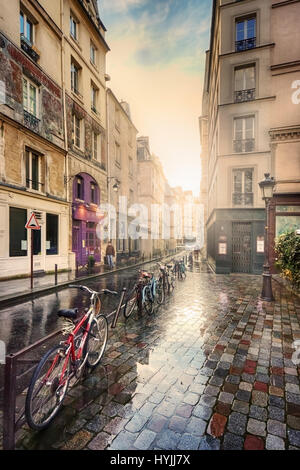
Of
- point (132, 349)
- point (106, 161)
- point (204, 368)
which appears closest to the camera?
point (204, 368)

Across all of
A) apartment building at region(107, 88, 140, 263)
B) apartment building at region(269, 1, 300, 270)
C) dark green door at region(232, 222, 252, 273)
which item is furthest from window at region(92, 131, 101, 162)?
apartment building at region(269, 1, 300, 270)

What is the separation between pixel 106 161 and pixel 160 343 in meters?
18.4

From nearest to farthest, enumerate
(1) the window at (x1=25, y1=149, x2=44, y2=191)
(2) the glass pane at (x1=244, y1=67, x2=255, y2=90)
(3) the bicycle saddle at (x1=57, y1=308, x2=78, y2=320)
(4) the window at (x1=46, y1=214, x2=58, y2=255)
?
(3) the bicycle saddle at (x1=57, y1=308, x2=78, y2=320)
(1) the window at (x1=25, y1=149, x2=44, y2=191)
(4) the window at (x1=46, y1=214, x2=58, y2=255)
(2) the glass pane at (x1=244, y1=67, x2=255, y2=90)

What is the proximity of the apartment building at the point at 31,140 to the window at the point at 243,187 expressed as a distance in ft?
36.2

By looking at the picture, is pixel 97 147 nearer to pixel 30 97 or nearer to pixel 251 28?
pixel 30 97

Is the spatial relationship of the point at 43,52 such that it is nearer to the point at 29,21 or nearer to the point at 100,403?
the point at 29,21

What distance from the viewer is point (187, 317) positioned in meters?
5.97

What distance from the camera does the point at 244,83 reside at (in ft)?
49.5

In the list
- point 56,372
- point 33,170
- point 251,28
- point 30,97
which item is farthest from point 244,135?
point 56,372

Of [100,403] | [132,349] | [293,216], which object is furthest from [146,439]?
[293,216]

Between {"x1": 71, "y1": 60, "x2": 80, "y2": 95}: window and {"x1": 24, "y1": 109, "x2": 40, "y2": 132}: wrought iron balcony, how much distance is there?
16.9 feet

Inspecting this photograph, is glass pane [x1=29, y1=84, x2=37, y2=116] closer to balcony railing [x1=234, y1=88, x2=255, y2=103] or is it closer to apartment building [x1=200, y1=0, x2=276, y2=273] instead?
apartment building [x1=200, y1=0, x2=276, y2=273]

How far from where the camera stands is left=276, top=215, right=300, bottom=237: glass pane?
1330 cm

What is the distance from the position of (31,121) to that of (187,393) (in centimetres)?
1389
